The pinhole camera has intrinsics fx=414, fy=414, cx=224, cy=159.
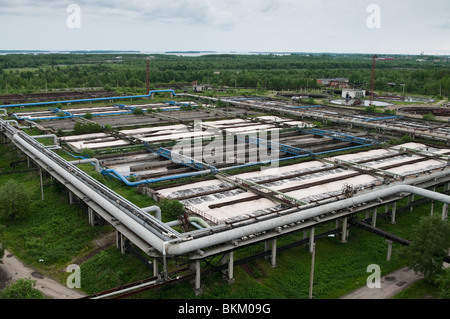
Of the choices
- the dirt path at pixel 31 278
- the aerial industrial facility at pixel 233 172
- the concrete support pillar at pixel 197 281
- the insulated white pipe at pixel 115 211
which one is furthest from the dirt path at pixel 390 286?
the dirt path at pixel 31 278

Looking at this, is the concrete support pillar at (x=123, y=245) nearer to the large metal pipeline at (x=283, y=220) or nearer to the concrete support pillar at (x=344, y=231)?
the large metal pipeline at (x=283, y=220)

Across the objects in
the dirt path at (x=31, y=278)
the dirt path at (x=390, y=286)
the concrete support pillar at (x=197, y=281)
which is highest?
the concrete support pillar at (x=197, y=281)

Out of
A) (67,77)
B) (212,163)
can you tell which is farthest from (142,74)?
(212,163)

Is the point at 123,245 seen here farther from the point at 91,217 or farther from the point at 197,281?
the point at 197,281

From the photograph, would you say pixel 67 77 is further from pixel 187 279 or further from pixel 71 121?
pixel 187 279

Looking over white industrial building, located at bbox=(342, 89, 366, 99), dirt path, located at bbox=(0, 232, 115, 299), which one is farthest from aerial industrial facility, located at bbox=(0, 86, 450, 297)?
white industrial building, located at bbox=(342, 89, 366, 99)

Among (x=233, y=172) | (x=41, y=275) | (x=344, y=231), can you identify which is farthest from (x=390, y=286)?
(x=41, y=275)

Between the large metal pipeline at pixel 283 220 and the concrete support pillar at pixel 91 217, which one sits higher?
the large metal pipeline at pixel 283 220
